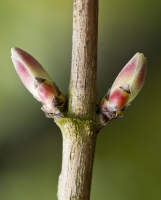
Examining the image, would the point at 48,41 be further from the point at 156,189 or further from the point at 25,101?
the point at 156,189

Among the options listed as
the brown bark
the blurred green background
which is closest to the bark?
the brown bark

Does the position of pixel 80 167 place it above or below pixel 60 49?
below

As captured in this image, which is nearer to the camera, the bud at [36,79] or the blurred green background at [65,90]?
the bud at [36,79]

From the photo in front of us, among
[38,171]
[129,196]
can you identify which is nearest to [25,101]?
[38,171]

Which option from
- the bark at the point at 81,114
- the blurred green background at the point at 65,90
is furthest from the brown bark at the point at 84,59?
the blurred green background at the point at 65,90

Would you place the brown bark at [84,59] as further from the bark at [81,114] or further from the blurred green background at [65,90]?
the blurred green background at [65,90]

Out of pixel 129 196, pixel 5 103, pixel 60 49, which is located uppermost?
pixel 60 49
